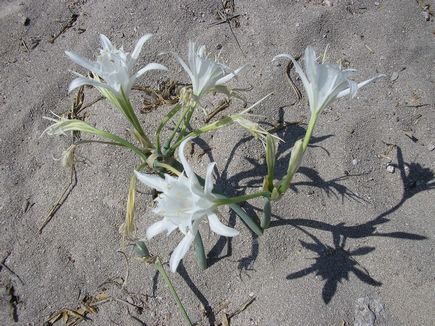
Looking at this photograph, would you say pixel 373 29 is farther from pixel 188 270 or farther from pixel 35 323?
pixel 35 323

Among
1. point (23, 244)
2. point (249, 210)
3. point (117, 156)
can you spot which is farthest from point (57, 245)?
point (249, 210)

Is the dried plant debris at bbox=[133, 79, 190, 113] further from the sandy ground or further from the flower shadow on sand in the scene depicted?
the flower shadow on sand

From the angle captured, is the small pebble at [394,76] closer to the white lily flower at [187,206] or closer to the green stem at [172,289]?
the white lily flower at [187,206]

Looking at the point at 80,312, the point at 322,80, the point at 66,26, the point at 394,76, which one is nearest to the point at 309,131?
the point at 322,80

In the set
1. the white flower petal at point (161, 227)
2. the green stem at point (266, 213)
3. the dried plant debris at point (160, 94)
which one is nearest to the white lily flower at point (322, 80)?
the green stem at point (266, 213)

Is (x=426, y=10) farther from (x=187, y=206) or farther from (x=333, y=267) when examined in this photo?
(x=187, y=206)

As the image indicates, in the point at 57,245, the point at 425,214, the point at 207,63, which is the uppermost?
the point at 207,63

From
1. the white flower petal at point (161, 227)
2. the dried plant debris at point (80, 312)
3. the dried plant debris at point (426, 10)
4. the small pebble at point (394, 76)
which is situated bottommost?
the small pebble at point (394, 76)

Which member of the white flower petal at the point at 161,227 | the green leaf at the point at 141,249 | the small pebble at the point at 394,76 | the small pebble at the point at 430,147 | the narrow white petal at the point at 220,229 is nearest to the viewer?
the narrow white petal at the point at 220,229
